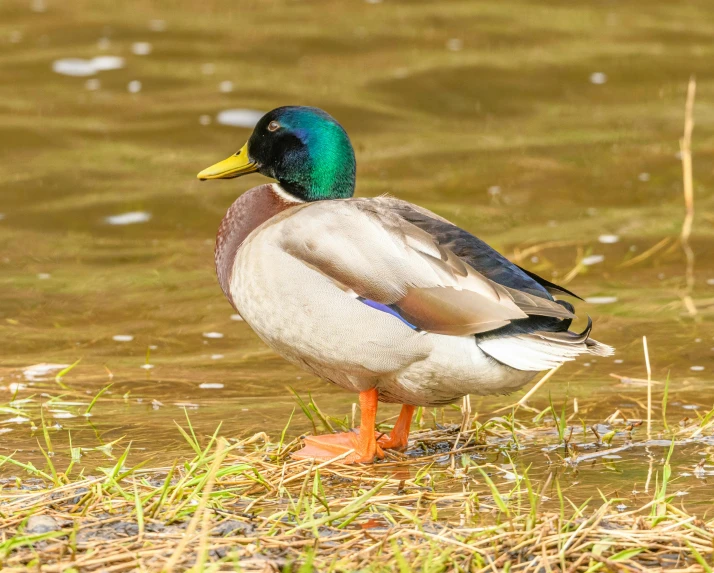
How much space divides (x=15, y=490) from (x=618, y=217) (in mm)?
5267

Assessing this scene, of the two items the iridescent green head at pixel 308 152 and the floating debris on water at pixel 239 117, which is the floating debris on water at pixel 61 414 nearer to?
the iridescent green head at pixel 308 152

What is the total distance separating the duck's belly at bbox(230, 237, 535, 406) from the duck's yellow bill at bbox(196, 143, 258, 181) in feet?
2.29

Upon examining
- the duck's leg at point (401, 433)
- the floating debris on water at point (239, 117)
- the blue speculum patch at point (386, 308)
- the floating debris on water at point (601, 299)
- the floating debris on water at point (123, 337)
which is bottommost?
the floating debris on water at point (601, 299)

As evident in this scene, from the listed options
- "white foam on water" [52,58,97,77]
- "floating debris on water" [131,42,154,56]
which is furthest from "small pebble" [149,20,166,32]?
"white foam on water" [52,58,97,77]

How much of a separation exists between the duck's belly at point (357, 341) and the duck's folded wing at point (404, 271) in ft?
0.14

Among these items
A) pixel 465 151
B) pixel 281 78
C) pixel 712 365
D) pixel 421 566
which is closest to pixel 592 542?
pixel 421 566

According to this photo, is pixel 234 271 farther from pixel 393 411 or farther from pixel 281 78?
pixel 281 78

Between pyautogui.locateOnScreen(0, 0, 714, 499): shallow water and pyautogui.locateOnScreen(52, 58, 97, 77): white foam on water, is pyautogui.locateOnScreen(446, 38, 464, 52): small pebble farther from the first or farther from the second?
pyautogui.locateOnScreen(52, 58, 97, 77): white foam on water

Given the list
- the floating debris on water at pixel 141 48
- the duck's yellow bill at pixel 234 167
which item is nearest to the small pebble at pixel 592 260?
the duck's yellow bill at pixel 234 167

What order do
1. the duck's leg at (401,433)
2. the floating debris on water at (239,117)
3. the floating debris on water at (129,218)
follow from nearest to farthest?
the duck's leg at (401,433), the floating debris on water at (129,218), the floating debris on water at (239,117)

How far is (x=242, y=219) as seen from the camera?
4.03 metres

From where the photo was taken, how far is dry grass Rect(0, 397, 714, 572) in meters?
2.63

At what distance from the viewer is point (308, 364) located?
371 cm

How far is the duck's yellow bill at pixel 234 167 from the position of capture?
428 centimetres
